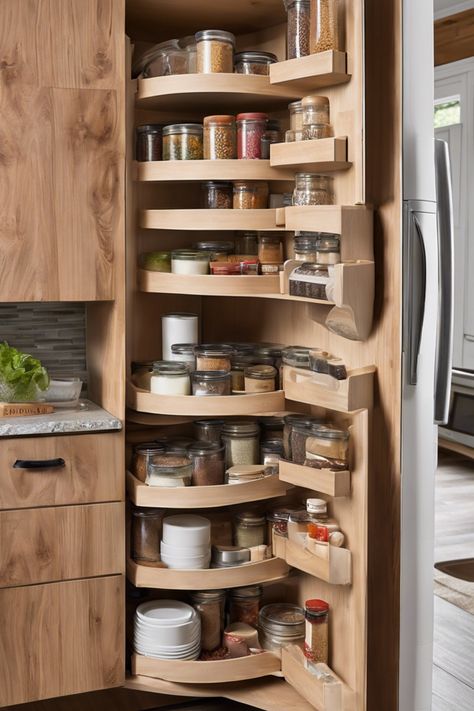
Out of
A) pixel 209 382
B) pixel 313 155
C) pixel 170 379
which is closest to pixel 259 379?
pixel 209 382

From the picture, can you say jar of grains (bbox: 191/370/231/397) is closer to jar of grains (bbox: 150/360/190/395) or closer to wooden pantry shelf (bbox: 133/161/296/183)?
jar of grains (bbox: 150/360/190/395)

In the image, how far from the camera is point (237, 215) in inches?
106

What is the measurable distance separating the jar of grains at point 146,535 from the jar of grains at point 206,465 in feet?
0.59

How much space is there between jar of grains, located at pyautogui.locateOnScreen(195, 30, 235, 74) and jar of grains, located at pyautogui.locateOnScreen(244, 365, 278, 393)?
2.90ft

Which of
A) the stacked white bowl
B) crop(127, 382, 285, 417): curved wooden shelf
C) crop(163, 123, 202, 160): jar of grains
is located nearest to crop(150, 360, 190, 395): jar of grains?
crop(127, 382, 285, 417): curved wooden shelf

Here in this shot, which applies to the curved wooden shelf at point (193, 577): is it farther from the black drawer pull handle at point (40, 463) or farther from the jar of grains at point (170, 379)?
the jar of grains at point (170, 379)

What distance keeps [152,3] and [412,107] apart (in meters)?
0.87

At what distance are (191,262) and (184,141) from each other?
0.36 m

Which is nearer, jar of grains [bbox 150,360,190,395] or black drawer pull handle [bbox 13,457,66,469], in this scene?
black drawer pull handle [bbox 13,457,66,469]

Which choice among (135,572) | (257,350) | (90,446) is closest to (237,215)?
(257,350)

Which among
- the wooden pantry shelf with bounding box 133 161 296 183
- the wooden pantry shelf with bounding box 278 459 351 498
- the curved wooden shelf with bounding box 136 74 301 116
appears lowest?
the wooden pantry shelf with bounding box 278 459 351 498

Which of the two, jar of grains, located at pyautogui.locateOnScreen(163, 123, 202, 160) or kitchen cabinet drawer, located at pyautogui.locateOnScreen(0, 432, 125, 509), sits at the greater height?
jar of grains, located at pyautogui.locateOnScreen(163, 123, 202, 160)

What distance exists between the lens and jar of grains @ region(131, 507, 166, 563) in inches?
109

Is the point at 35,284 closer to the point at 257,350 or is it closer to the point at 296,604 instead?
the point at 257,350
